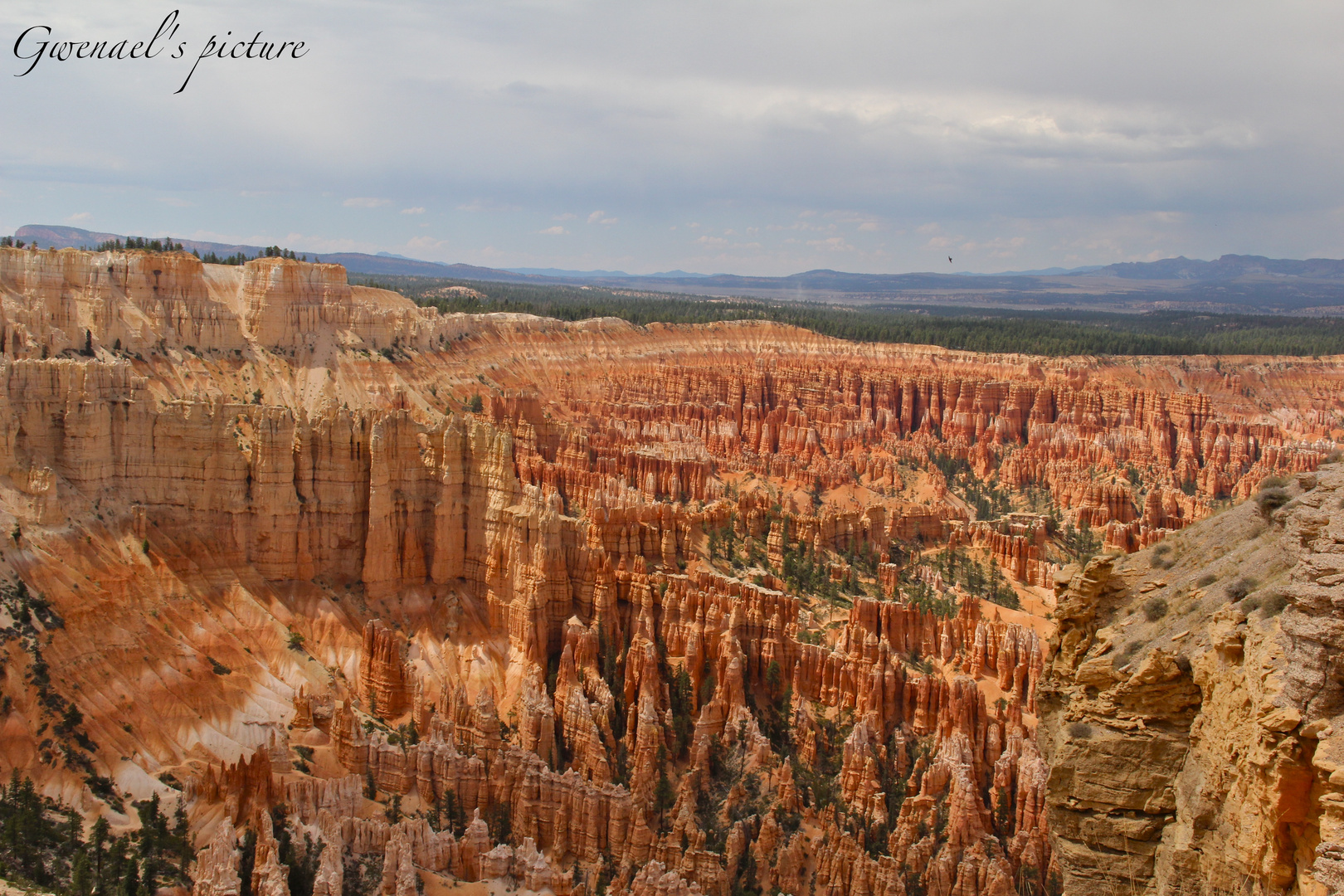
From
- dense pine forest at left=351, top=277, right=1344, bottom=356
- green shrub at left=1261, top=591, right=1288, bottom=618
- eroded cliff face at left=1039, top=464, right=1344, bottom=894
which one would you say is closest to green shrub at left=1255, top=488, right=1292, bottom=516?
eroded cliff face at left=1039, top=464, right=1344, bottom=894

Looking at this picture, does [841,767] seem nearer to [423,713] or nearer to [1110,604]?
[423,713]

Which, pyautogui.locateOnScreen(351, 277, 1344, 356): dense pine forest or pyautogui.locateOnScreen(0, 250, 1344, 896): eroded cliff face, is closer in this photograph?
pyautogui.locateOnScreen(0, 250, 1344, 896): eroded cliff face

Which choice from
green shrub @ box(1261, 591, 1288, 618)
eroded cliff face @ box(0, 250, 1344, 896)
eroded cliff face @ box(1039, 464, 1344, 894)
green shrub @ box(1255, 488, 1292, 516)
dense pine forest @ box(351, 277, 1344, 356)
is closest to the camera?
eroded cliff face @ box(1039, 464, 1344, 894)

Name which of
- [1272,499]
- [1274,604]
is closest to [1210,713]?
[1274,604]

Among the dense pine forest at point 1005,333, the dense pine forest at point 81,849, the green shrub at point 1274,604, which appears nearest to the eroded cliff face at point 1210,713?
the green shrub at point 1274,604

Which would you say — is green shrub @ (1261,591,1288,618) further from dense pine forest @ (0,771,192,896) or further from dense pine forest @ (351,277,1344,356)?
dense pine forest @ (351,277,1344,356)

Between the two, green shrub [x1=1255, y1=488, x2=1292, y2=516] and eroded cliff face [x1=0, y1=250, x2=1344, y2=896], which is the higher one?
green shrub [x1=1255, y1=488, x2=1292, y2=516]

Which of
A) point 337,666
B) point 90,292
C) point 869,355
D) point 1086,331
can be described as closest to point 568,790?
point 337,666

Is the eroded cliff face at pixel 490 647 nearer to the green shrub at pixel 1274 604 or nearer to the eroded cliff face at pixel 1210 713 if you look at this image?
the eroded cliff face at pixel 1210 713
